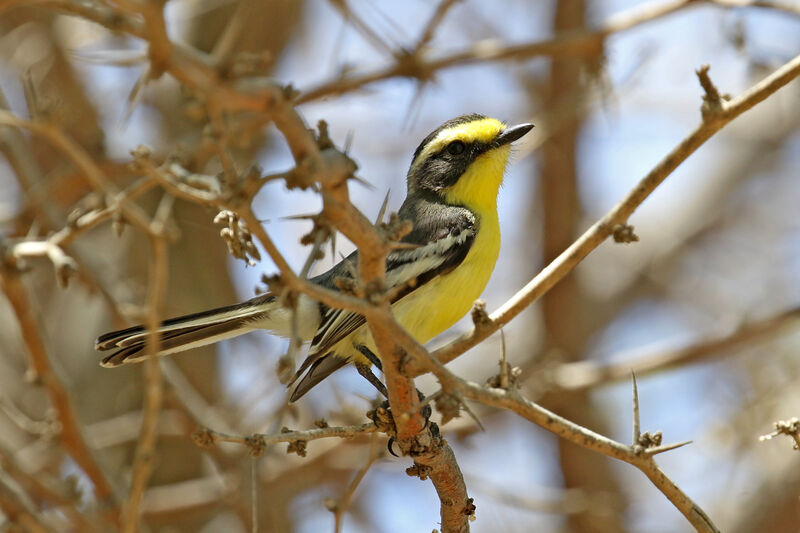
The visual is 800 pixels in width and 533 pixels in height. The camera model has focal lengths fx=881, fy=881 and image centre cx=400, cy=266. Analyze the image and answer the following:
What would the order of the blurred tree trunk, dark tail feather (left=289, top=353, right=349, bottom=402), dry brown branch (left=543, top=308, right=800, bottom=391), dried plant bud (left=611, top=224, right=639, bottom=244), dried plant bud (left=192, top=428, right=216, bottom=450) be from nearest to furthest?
1. dried plant bud (left=192, top=428, right=216, bottom=450)
2. dried plant bud (left=611, top=224, right=639, bottom=244)
3. dark tail feather (left=289, top=353, right=349, bottom=402)
4. dry brown branch (left=543, top=308, right=800, bottom=391)
5. the blurred tree trunk

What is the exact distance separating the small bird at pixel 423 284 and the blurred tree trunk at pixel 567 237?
193 cm

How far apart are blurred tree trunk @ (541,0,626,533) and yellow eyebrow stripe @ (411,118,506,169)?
1.74 metres

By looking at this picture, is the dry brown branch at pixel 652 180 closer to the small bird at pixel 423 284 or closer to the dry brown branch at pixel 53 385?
the small bird at pixel 423 284

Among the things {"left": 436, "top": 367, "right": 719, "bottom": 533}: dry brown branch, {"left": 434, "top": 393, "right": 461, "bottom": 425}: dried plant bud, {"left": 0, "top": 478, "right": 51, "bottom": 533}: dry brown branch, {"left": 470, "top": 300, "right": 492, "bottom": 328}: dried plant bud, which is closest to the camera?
{"left": 434, "top": 393, "right": 461, "bottom": 425}: dried plant bud

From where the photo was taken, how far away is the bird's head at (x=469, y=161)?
5.40 meters

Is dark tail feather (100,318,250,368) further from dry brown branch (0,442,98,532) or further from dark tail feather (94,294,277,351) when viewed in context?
dry brown branch (0,442,98,532)

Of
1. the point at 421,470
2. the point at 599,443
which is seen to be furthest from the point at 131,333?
the point at 599,443

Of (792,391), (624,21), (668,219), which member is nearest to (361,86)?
(624,21)

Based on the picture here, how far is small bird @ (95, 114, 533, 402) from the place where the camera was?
4199 mm

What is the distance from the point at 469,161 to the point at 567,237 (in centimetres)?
229

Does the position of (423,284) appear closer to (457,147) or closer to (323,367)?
(323,367)

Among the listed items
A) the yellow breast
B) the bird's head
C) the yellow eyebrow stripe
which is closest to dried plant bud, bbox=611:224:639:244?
the yellow breast

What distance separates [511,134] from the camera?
17.7ft

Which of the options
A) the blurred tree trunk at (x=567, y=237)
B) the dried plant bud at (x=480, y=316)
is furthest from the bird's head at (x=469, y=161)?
the dried plant bud at (x=480, y=316)
